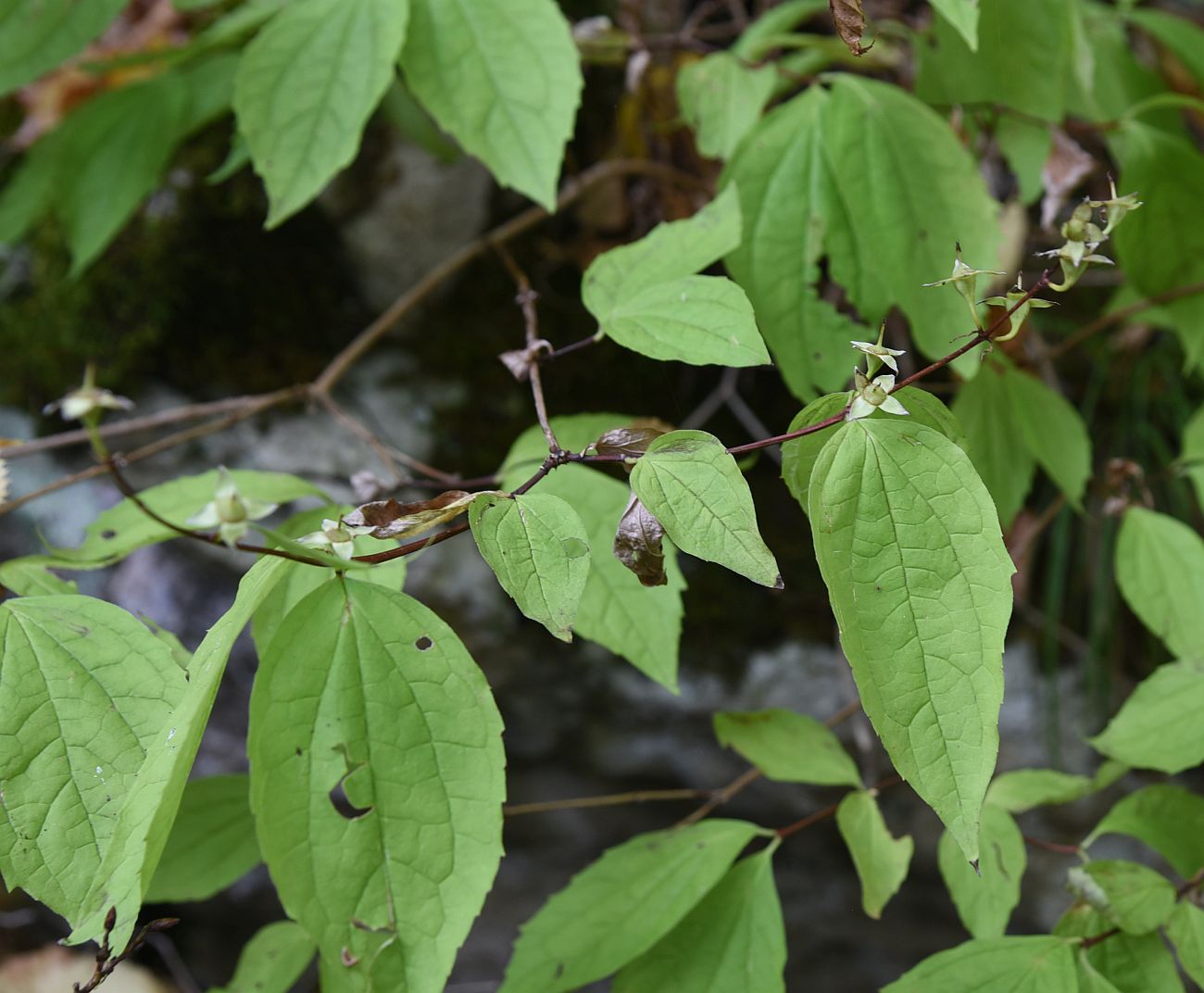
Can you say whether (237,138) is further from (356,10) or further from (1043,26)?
(1043,26)

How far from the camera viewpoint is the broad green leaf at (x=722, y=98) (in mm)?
956

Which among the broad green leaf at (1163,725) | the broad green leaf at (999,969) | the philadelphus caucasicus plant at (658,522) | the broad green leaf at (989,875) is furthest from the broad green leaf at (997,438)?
the broad green leaf at (999,969)

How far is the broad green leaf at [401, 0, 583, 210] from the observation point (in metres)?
0.85

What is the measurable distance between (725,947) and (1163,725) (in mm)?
433

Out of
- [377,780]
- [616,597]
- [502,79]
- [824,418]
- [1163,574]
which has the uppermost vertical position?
[502,79]

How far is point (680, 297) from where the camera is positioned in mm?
689

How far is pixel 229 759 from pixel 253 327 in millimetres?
703

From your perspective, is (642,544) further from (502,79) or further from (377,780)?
(502,79)

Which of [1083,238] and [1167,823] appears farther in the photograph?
[1167,823]

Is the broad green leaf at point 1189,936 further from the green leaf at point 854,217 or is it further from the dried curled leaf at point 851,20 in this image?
the dried curled leaf at point 851,20

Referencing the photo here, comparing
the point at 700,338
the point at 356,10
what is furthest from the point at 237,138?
the point at 700,338

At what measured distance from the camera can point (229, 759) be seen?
1.54m

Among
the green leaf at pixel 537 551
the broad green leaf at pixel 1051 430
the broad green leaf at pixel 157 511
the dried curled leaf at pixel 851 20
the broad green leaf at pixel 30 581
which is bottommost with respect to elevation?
the broad green leaf at pixel 1051 430

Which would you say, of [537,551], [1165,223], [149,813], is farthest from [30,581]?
[1165,223]
